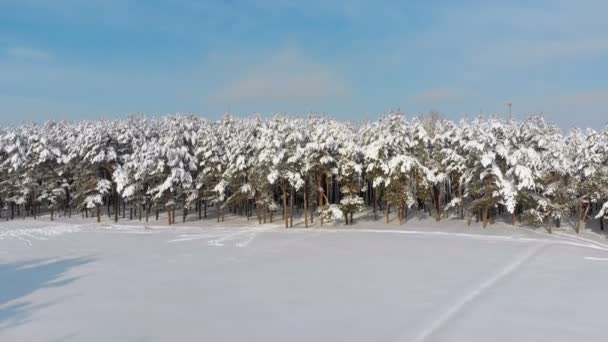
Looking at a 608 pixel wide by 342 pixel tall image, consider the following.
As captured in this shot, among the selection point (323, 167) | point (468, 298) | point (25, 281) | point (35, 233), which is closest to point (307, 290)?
point (468, 298)

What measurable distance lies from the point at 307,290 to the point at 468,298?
17.3 feet

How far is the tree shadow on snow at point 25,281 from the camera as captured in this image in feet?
42.9

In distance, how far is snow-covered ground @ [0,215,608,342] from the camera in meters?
11.3

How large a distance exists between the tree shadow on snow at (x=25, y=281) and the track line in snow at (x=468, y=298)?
1091cm

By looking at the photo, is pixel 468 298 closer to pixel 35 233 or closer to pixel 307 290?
pixel 307 290

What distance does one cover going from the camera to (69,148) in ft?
158

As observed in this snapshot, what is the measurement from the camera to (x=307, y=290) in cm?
1545

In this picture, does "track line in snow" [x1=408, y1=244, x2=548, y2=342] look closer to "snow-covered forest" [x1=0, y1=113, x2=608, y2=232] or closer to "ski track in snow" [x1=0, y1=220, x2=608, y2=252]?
"ski track in snow" [x1=0, y1=220, x2=608, y2=252]

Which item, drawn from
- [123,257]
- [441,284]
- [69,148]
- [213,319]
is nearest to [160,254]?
[123,257]

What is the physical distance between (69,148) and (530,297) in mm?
47392

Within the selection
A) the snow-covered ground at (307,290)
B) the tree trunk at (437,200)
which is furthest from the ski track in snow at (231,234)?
the tree trunk at (437,200)

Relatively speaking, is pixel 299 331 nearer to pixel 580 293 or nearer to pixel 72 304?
pixel 72 304

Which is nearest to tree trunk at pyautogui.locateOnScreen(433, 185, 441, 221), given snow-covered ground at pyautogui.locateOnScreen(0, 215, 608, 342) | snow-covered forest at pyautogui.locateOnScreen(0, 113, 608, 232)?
snow-covered forest at pyautogui.locateOnScreen(0, 113, 608, 232)

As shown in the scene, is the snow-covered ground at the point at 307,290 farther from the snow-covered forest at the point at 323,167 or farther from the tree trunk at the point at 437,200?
the tree trunk at the point at 437,200
